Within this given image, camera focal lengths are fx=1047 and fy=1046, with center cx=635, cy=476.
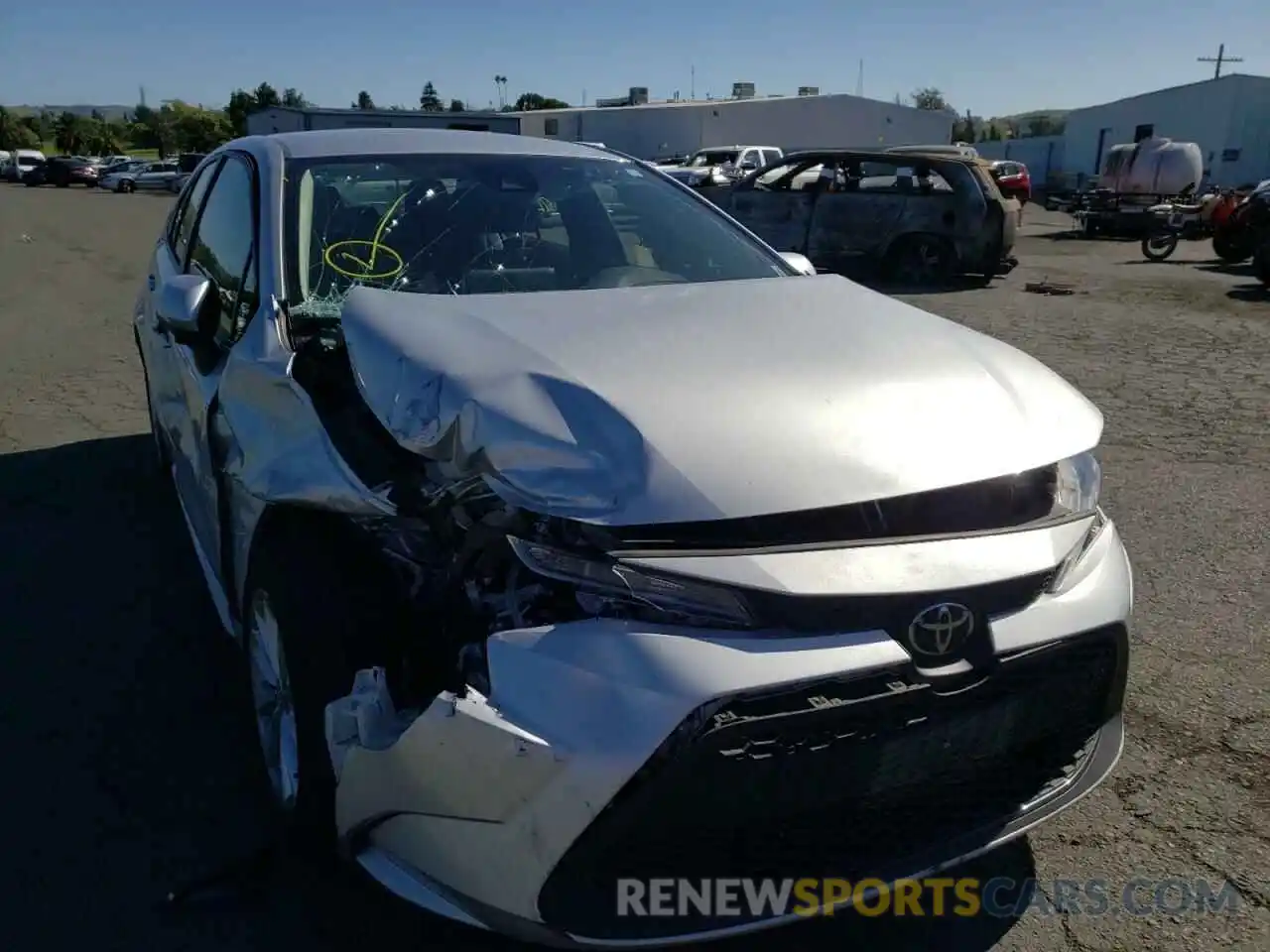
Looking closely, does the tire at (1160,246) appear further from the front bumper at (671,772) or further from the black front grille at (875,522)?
the front bumper at (671,772)

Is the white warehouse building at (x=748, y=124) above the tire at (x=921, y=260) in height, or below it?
above

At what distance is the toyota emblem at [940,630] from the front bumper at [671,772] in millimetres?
63

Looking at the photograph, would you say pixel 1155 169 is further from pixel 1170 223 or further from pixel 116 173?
pixel 116 173

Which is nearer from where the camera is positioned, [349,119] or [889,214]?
[889,214]

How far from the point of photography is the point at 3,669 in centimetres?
348

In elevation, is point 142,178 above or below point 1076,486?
above

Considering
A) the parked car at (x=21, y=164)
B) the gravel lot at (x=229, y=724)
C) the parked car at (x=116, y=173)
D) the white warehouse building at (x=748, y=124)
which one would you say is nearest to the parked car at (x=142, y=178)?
the parked car at (x=116, y=173)

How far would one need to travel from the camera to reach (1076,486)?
2.45 metres

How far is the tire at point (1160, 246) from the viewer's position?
17672mm

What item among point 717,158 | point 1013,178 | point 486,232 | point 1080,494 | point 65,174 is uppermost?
point 717,158

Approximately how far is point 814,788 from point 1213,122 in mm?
45477

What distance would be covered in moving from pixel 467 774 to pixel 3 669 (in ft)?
7.94

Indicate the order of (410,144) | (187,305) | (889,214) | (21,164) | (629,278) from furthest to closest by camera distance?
(21,164)
(889,214)
(410,144)
(629,278)
(187,305)

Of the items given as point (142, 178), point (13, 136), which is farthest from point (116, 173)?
point (13, 136)
